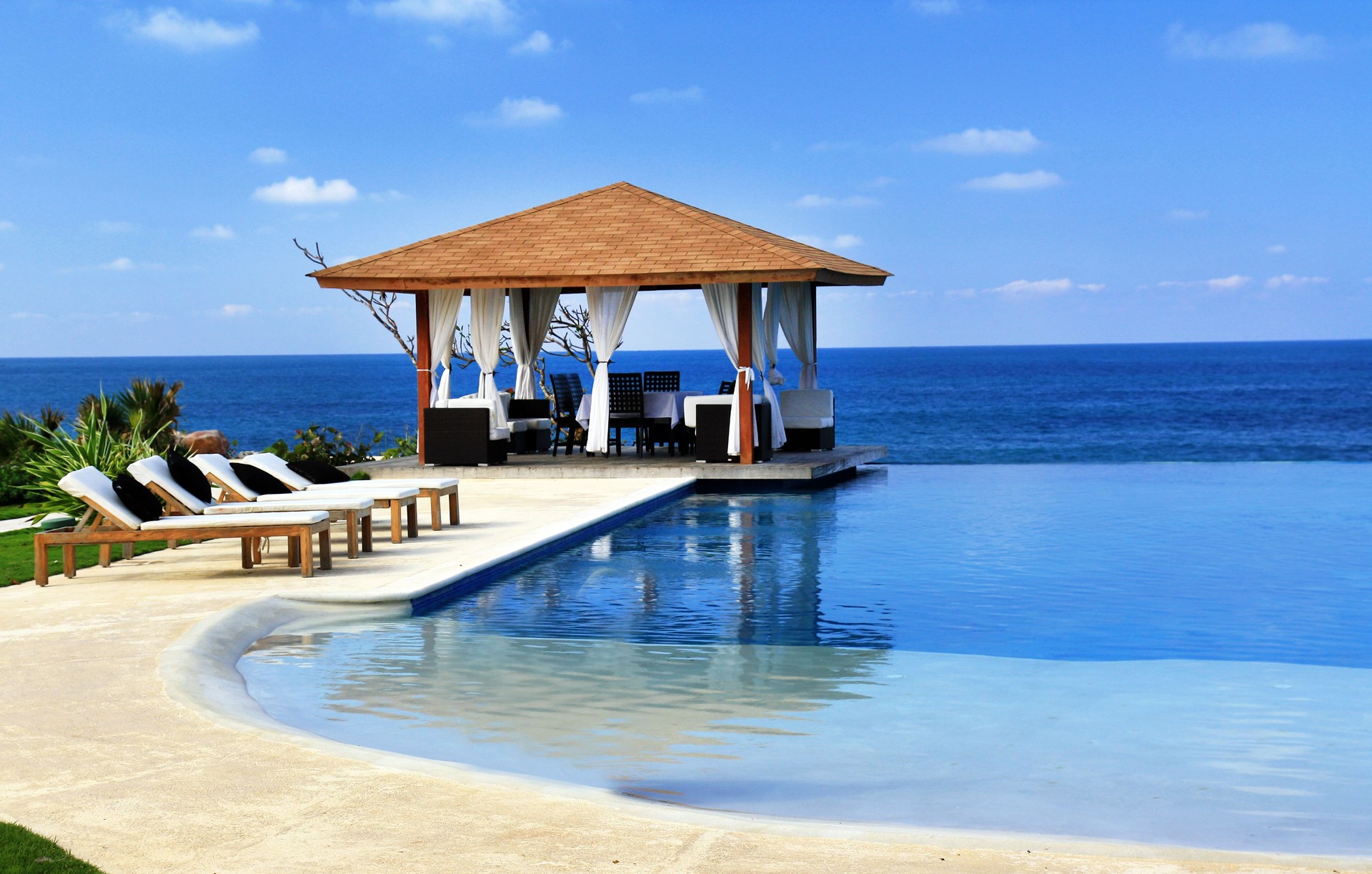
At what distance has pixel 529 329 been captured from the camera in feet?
58.4

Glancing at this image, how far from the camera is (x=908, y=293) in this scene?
63.5 meters

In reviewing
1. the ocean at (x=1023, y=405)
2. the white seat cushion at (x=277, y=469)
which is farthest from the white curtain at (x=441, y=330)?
the ocean at (x=1023, y=405)

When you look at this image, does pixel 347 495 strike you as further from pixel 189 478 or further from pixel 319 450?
Result: pixel 319 450

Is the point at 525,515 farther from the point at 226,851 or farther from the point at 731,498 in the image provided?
the point at 226,851

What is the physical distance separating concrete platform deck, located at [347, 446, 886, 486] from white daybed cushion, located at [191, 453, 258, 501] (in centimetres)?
480

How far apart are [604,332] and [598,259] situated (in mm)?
916

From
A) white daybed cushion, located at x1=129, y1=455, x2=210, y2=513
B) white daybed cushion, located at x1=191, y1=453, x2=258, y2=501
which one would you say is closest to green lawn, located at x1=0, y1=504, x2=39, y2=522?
white daybed cushion, located at x1=191, y1=453, x2=258, y2=501

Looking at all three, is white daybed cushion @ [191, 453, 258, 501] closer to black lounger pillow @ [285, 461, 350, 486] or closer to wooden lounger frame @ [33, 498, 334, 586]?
wooden lounger frame @ [33, 498, 334, 586]

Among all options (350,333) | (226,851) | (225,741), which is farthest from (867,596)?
(350,333)

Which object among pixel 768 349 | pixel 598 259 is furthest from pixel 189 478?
pixel 768 349

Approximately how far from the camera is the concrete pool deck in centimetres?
364

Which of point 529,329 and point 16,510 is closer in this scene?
point 16,510

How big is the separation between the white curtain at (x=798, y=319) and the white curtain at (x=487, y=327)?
337cm

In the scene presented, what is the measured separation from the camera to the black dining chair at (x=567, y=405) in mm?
17016
